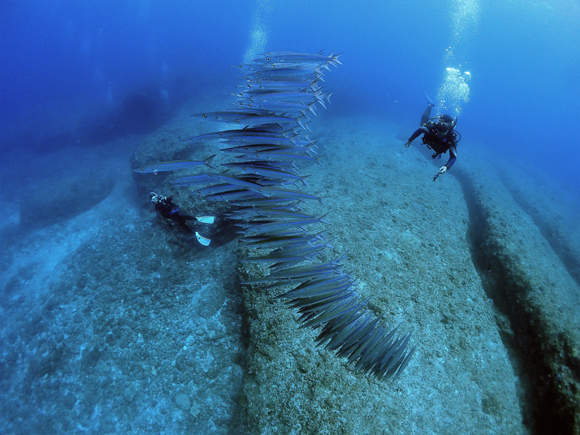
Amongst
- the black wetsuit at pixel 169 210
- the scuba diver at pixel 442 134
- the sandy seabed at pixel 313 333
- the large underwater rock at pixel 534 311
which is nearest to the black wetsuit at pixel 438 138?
the scuba diver at pixel 442 134

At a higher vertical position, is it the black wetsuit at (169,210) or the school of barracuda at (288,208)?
the school of barracuda at (288,208)

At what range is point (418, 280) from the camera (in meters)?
4.11

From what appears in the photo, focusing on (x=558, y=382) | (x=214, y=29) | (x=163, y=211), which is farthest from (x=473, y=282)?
(x=214, y=29)

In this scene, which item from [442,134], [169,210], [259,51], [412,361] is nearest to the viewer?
[412,361]

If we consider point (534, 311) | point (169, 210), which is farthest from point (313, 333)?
point (169, 210)

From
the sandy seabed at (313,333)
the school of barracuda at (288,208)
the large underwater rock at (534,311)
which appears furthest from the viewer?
the large underwater rock at (534,311)

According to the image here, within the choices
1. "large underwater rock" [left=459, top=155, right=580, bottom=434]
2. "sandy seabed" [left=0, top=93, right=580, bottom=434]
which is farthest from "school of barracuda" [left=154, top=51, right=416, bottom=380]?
"large underwater rock" [left=459, top=155, right=580, bottom=434]

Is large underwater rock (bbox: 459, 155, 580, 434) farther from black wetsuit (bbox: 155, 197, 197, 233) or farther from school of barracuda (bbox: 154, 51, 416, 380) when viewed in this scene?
black wetsuit (bbox: 155, 197, 197, 233)

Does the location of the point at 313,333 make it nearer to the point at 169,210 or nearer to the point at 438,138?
the point at 438,138

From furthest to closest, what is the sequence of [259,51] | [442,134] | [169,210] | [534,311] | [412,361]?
1. [259,51]
2. [169,210]
3. [442,134]
4. [534,311]
5. [412,361]

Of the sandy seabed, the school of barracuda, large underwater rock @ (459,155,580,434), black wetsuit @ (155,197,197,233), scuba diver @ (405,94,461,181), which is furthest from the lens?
black wetsuit @ (155,197,197,233)

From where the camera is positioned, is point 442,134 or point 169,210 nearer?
point 442,134

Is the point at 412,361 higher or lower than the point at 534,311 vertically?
lower

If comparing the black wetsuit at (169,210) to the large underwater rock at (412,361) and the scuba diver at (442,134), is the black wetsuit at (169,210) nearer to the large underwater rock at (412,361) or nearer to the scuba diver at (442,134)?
the large underwater rock at (412,361)
